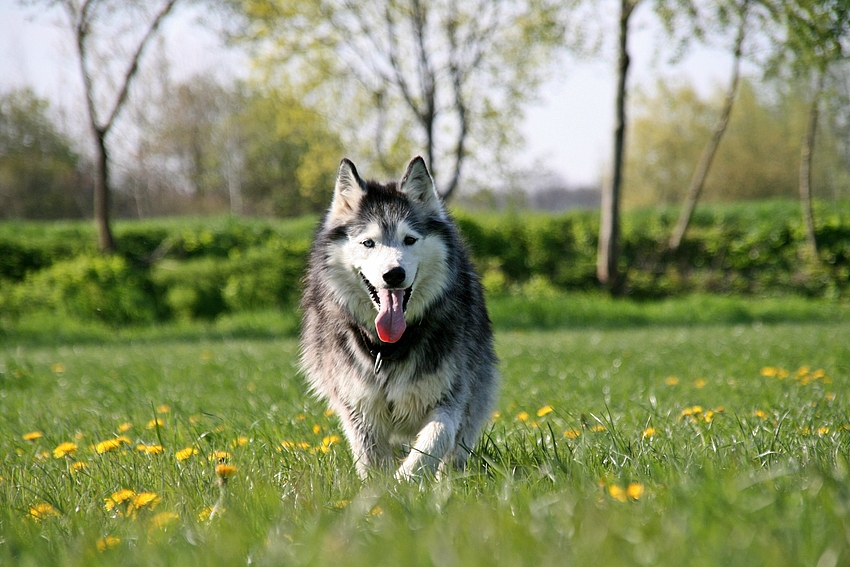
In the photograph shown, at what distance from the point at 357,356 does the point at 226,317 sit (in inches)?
416

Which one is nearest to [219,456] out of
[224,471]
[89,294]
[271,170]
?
[224,471]

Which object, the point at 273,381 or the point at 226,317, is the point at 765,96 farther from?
the point at 273,381

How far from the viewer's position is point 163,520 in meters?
2.13

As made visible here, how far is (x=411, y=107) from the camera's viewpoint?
17.4m

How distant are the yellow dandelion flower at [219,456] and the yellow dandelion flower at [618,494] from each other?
1770 mm

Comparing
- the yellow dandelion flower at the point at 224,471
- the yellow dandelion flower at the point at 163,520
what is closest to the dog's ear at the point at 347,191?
the yellow dandelion flower at the point at 224,471

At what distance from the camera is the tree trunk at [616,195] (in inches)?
571

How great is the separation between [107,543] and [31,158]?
3452cm

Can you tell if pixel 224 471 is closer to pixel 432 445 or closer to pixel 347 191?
pixel 432 445

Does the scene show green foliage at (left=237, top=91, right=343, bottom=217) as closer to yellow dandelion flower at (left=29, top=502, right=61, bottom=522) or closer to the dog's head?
the dog's head

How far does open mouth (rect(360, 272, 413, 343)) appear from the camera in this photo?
322 cm

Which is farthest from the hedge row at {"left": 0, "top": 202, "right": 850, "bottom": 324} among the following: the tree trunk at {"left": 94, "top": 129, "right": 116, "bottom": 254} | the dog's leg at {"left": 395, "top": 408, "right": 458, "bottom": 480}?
the dog's leg at {"left": 395, "top": 408, "right": 458, "bottom": 480}

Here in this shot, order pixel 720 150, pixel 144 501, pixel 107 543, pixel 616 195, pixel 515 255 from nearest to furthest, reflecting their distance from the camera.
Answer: pixel 107 543 → pixel 144 501 → pixel 616 195 → pixel 515 255 → pixel 720 150

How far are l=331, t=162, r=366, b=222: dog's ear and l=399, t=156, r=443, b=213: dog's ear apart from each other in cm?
24
